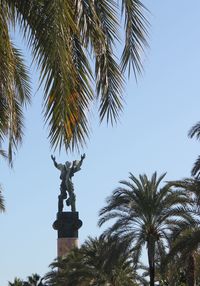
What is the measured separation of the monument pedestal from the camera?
73.8 meters

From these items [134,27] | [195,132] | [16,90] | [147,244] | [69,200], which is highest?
[69,200]

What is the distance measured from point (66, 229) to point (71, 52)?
6690cm

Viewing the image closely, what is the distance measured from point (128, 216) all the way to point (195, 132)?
7451 mm

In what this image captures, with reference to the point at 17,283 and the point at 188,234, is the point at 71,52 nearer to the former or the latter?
the point at 188,234

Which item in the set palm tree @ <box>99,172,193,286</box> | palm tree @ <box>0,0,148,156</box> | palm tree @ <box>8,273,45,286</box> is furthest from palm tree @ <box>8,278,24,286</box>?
palm tree @ <box>0,0,148,156</box>

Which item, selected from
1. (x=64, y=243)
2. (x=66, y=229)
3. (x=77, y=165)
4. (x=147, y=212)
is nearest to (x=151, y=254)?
(x=147, y=212)

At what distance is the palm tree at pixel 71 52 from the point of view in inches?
289

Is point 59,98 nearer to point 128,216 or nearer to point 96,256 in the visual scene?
point 128,216

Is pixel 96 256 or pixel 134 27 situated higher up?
pixel 96 256

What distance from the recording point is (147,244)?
1323 inches

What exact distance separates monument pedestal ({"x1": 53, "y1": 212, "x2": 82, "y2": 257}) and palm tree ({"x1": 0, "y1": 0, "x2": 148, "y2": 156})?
65375mm

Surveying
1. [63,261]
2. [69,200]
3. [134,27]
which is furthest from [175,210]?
[69,200]

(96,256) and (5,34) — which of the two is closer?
(5,34)

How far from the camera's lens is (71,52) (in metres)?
8.23
